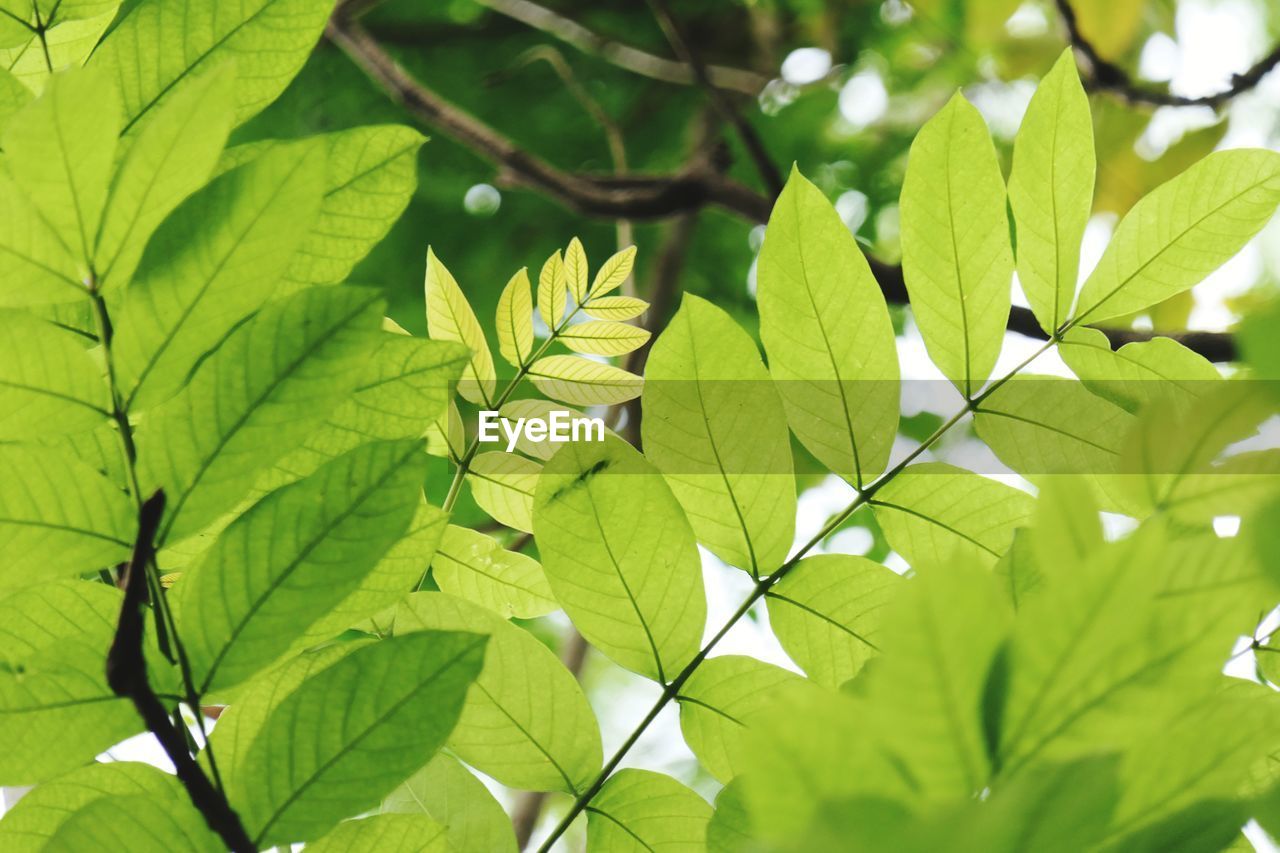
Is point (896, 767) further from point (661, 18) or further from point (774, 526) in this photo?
point (661, 18)

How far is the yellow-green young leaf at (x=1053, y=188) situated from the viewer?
319mm

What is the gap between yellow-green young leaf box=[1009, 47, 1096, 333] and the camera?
1.05 ft

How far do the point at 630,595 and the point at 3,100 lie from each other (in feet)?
0.76

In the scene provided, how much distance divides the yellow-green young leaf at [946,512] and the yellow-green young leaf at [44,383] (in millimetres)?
235

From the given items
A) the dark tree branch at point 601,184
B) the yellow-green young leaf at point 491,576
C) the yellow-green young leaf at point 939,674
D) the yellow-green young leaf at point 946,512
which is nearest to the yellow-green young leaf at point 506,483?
the yellow-green young leaf at point 491,576

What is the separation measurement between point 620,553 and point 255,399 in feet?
0.36

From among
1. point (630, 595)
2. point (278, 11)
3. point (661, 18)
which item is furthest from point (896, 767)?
point (661, 18)

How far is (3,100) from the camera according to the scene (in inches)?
11.6

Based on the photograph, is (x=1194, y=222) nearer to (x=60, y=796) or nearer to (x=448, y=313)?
(x=448, y=313)

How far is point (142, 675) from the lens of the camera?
198 millimetres

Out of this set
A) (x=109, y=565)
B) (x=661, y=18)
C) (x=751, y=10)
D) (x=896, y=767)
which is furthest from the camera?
(x=751, y=10)

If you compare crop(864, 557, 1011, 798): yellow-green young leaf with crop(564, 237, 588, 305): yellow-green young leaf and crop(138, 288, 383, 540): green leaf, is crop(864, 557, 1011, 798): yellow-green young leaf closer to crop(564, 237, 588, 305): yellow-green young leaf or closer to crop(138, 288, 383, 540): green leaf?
crop(138, 288, 383, 540): green leaf

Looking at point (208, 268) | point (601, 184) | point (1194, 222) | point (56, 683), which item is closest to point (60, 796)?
point (56, 683)

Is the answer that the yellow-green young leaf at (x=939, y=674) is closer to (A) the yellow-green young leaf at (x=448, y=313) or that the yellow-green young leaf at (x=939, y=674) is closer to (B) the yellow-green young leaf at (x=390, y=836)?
(B) the yellow-green young leaf at (x=390, y=836)
